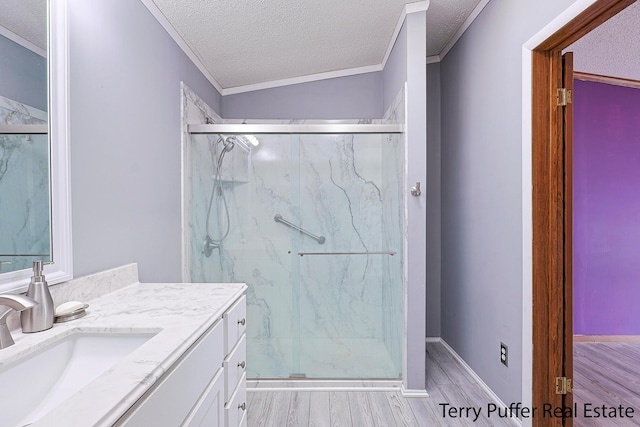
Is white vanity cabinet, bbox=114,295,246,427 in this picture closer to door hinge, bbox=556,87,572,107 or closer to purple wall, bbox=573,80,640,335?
door hinge, bbox=556,87,572,107

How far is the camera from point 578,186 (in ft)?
8.81

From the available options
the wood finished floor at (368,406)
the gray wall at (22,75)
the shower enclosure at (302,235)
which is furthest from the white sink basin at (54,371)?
the shower enclosure at (302,235)

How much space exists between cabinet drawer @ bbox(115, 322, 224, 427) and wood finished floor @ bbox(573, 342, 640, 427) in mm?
1911

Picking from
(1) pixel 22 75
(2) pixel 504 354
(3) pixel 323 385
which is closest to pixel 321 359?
(3) pixel 323 385

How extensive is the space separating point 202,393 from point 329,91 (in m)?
2.80

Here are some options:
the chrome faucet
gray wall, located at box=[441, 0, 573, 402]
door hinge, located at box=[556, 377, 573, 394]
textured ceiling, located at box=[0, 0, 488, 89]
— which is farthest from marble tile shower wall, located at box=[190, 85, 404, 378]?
the chrome faucet

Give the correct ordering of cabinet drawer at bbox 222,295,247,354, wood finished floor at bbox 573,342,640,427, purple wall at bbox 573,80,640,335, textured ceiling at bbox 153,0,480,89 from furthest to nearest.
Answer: purple wall at bbox 573,80,640,335
textured ceiling at bbox 153,0,480,89
wood finished floor at bbox 573,342,640,427
cabinet drawer at bbox 222,295,247,354

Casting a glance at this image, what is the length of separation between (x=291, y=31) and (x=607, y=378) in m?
3.13

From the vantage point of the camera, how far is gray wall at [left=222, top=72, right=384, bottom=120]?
3150 mm

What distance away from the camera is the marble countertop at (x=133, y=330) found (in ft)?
1.85

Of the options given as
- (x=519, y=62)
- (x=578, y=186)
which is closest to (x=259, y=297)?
(x=519, y=62)

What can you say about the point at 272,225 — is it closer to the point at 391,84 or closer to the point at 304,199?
the point at 304,199

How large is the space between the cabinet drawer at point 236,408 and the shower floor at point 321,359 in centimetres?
79

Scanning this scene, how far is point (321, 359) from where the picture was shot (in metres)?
2.27
